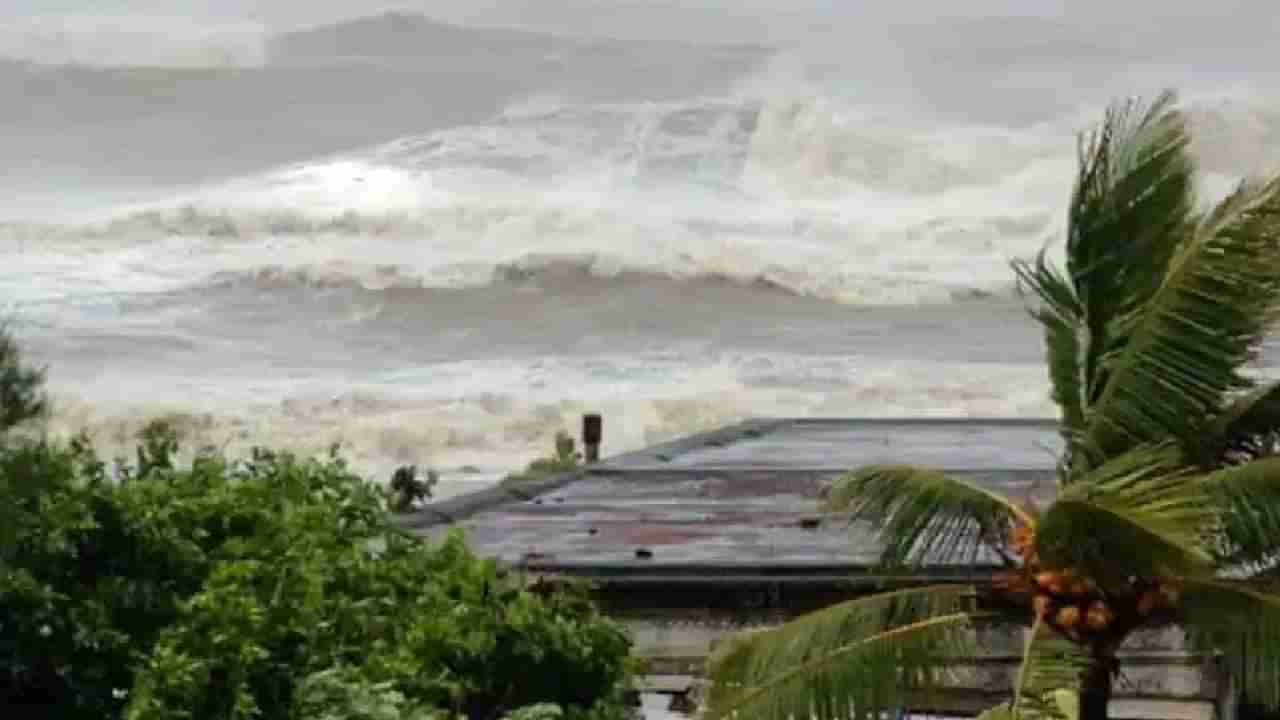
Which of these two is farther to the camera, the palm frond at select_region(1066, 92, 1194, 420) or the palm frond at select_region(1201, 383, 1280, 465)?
the palm frond at select_region(1066, 92, 1194, 420)

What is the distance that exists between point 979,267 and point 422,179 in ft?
48.1

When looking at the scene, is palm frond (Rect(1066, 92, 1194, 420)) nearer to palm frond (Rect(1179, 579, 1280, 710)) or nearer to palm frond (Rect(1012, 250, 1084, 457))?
palm frond (Rect(1012, 250, 1084, 457))

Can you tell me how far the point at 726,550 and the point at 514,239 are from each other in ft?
126

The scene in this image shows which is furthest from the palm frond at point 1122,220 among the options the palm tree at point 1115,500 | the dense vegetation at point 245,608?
the dense vegetation at point 245,608

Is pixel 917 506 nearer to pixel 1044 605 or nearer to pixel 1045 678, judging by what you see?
pixel 1044 605

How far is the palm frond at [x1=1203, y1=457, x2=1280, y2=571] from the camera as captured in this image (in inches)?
340

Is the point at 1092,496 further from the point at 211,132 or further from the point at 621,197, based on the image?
the point at 211,132

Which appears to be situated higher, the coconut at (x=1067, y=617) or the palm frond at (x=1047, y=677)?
the coconut at (x=1067, y=617)

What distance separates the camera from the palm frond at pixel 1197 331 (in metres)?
8.66

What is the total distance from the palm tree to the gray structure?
710mm

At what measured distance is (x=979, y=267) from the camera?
4959 cm

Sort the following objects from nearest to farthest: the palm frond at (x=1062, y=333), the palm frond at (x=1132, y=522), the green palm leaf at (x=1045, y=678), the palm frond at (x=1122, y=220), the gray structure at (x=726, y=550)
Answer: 1. the palm frond at (x=1132, y=522)
2. the green palm leaf at (x=1045, y=678)
3. the palm frond at (x=1122, y=220)
4. the palm frond at (x=1062, y=333)
5. the gray structure at (x=726, y=550)

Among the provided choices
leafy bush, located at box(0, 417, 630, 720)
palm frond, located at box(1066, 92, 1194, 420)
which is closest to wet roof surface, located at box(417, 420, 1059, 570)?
leafy bush, located at box(0, 417, 630, 720)

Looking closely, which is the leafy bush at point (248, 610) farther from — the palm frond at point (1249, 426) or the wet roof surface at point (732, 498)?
the palm frond at point (1249, 426)
